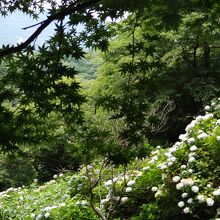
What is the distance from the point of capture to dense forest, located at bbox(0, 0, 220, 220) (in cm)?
264

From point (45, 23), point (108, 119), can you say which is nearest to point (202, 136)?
point (108, 119)

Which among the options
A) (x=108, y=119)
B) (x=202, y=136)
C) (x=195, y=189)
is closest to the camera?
(x=108, y=119)

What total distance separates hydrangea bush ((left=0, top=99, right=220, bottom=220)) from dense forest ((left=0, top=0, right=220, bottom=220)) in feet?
0.04

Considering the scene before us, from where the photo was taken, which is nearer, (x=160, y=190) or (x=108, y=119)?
(x=108, y=119)

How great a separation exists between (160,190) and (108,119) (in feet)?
4.74

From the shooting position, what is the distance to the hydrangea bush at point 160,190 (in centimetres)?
485

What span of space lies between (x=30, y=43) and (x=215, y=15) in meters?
1.34

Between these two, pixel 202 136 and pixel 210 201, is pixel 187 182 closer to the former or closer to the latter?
pixel 210 201

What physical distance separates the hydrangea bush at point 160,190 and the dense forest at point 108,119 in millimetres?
14

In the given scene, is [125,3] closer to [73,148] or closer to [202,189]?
[73,148]

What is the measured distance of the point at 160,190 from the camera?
5141 mm

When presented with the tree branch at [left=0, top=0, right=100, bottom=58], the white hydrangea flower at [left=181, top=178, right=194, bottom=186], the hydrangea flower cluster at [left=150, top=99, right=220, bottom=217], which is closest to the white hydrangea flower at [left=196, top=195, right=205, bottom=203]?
the hydrangea flower cluster at [left=150, top=99, right=220, bottom=217]

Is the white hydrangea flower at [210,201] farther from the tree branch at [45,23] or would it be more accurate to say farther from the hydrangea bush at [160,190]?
the tree branch at [45,23]

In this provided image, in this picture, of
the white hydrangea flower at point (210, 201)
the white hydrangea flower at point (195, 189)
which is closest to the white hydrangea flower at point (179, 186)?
the white hydrangea flower at point (195, 189)
